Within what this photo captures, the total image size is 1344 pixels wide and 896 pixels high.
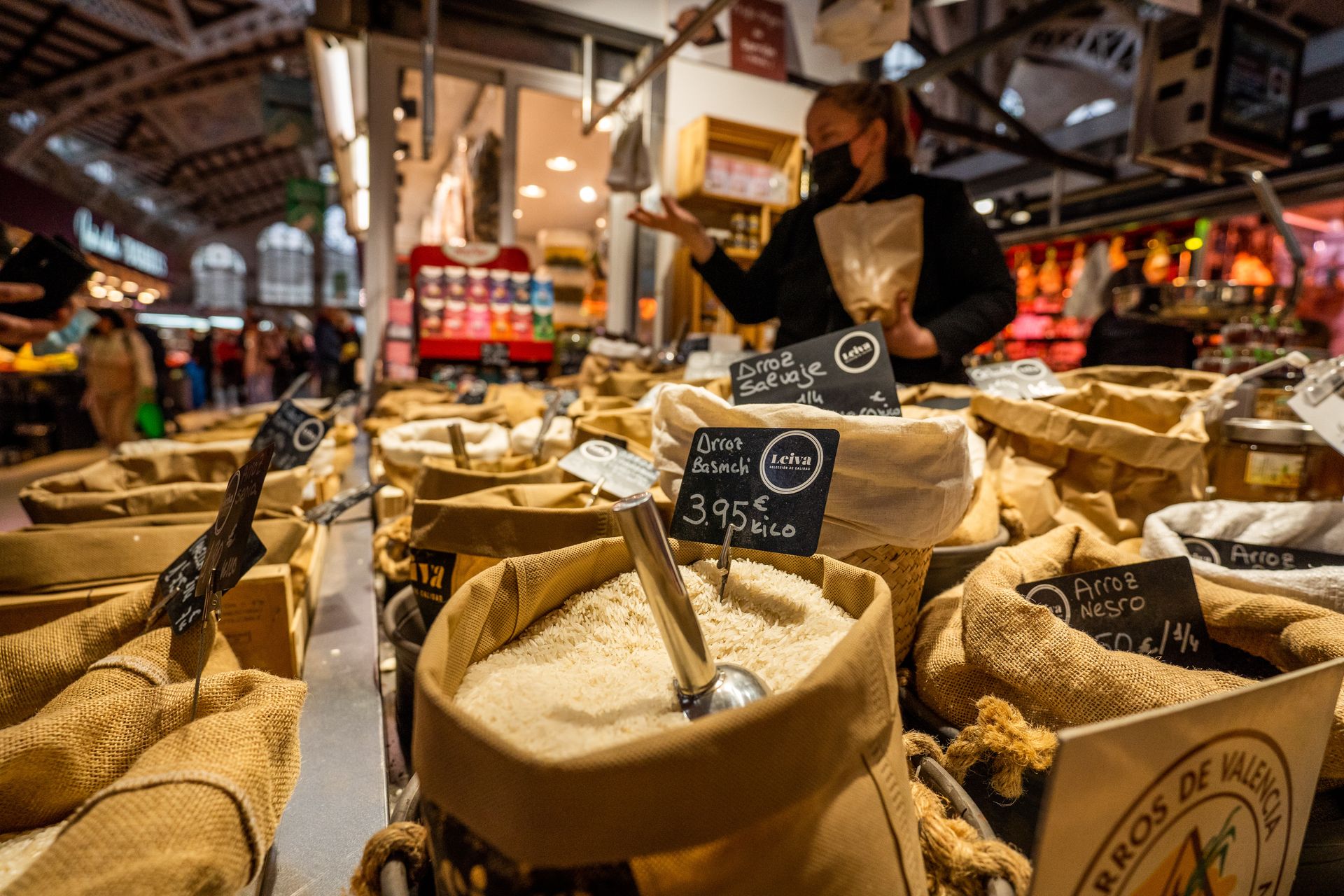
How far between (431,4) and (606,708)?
2.85 metres

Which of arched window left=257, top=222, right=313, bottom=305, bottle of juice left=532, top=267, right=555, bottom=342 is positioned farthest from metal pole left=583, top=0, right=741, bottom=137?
arched window left=257, top=222, right=313, bottom=305

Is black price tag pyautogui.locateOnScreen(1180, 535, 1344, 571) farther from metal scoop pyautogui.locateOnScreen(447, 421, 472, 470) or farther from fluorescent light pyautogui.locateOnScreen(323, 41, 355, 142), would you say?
fluorescent light pyautogui.locateOnScreen(323, 41, 355, 142)

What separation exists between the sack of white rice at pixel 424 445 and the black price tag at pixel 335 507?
24 centimetres

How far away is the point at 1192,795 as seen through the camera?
424 millimetres

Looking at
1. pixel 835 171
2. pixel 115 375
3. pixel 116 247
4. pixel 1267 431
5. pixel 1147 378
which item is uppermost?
pixel 116 247

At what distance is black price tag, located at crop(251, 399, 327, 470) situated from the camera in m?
1.39

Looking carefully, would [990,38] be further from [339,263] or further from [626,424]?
[339,263]

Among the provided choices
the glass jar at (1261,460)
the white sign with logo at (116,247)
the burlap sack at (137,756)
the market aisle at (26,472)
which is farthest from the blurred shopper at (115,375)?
the glass jar at (1261,460)

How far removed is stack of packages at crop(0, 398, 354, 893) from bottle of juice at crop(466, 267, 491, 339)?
2754mm

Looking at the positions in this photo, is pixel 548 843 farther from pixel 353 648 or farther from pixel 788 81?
pixel 788 81

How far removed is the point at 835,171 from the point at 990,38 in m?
2.88

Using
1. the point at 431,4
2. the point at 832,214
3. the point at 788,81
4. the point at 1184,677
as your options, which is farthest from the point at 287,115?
the point at 1184,677

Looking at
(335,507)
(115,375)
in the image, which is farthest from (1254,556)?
(115,375)

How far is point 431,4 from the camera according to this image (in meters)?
2.51
